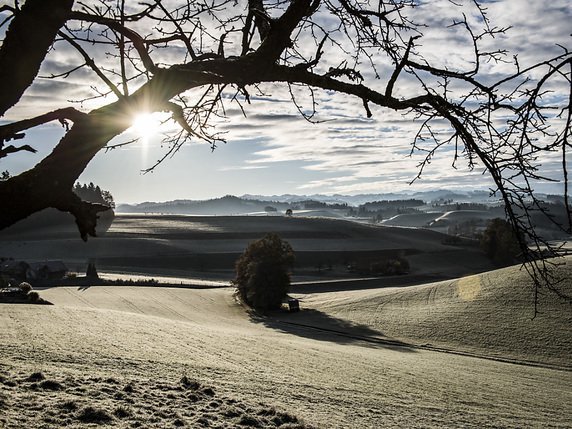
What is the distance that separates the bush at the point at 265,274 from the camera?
48.3 m

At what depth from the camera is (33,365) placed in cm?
1169

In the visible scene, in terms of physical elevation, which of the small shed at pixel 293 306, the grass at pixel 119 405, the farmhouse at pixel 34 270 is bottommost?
the small shed at pixel 293 306

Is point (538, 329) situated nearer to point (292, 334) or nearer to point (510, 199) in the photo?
point (292, 334)

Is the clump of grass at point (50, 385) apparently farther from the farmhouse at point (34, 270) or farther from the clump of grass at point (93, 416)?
the farmhouse at point (34, 270)

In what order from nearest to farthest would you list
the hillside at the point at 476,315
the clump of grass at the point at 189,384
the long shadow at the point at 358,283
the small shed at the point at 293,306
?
the clump of grass at the point at 189,384
the hillside at the point at 476,315
the small shed at the point at 293,306
the long shadow at the point at 358,283

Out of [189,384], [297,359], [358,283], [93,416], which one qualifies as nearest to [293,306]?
[358,283]

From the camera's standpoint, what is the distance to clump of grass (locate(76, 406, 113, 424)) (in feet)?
24.3

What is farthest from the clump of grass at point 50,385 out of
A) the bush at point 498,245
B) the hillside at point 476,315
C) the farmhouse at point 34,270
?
the bush at point 498,245

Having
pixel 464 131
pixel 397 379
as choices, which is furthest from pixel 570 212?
pixel 397 379

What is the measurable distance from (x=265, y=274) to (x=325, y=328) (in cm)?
1226

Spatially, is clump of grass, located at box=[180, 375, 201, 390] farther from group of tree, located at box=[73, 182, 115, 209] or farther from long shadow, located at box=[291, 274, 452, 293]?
group of tree, located at box=[73, 182, 115, 209]

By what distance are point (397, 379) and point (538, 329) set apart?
853 inches

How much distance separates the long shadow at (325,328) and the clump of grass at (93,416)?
24.5 m

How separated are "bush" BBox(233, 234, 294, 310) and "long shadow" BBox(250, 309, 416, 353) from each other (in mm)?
1755
